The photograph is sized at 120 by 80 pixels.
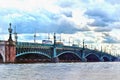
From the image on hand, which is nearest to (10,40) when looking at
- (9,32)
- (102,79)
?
(9,32)

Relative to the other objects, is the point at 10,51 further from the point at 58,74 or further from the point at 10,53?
the point at 58,74

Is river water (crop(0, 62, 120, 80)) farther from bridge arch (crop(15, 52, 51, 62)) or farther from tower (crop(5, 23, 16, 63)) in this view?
bridge arch (crop(15, 52, 51, 62))

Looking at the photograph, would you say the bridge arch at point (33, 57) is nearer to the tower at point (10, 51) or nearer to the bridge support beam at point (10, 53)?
the tower at point (10, 51)

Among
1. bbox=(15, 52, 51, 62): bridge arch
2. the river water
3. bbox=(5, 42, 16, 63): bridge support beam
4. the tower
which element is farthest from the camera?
bbox=(15, 52, 51, 62): bridge arch

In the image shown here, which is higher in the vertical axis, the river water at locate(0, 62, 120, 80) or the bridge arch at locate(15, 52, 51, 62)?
the river water at locate(0, 62, 120, 80)

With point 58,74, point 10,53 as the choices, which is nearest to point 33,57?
point 10,53

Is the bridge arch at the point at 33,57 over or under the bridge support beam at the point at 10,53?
under

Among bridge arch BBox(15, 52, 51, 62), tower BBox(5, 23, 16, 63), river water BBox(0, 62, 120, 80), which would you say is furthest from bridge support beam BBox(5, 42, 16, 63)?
river water BBox(0, 62, 120, 80)

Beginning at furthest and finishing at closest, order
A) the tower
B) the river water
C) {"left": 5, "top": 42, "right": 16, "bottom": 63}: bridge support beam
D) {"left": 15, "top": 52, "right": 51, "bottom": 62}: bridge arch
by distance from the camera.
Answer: {"left": 15, "top": 52, "right": 51, "bottom": 62}: bridge arch < the tower < {"left": 5, "top": 42, "right": 16, "bottom": 63}: bridge support beam < the river water

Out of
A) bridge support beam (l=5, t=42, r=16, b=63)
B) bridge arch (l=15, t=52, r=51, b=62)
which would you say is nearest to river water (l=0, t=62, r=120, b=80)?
bridge support beam (l=5, t=42, r=16, b=63)

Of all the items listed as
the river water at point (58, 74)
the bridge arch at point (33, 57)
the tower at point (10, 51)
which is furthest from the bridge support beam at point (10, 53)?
the river water at point (58, 74)

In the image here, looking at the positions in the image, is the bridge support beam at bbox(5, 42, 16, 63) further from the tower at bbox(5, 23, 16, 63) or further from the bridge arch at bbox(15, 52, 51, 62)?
the bridge arch at bbox(15, 52, 51, 62)

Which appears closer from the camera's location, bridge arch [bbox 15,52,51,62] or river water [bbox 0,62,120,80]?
river water [bbox 0,62,120,80]

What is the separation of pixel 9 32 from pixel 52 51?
27.0m
